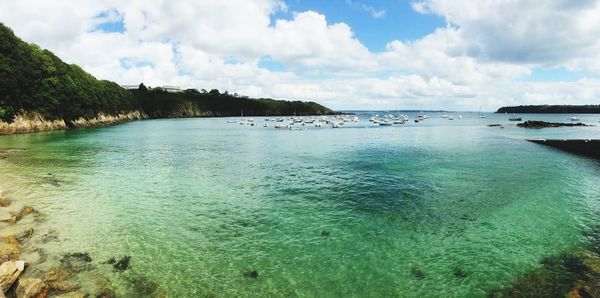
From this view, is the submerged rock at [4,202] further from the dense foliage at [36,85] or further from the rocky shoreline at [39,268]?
the dense foliage at [36,85]

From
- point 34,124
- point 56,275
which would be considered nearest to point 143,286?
point 56,275

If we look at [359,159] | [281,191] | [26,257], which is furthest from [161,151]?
[26,257]

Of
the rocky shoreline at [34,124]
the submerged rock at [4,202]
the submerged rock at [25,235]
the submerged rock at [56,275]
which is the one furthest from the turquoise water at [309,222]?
the rocky shoreline at [34,124]

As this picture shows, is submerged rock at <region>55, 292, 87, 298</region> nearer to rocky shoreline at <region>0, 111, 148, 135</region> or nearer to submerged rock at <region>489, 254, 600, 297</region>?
submerged rock at <region>489, 254, 600, 297</region>

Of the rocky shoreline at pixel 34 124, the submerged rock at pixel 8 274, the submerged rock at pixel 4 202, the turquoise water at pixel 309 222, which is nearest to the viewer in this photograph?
the submerged rock at pixel 8 274

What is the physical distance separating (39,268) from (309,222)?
1330 centimetres

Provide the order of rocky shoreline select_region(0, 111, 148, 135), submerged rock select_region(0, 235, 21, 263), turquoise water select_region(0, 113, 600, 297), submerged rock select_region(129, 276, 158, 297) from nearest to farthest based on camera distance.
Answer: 1. submerged rock select_region(129, 276, 158, 297)
2. turquoise water select_region(0, 113, 600, 297)
3. submerged rock select_region(0, 235, 21, 263)
4. rocky shoreline select_region(0, 111, 148, 135)

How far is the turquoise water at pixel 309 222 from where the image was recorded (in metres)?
14.8

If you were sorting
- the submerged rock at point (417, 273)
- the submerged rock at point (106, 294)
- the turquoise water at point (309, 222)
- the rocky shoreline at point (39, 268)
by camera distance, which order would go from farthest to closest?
the submerged rock at point (417, 273) → the turquoise water at point (309, 222) → the submerged rock at point (106, 294) → the rocky shoreline at point (39, 268)

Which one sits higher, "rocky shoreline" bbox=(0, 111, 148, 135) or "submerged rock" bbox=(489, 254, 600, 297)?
"rocky shoreline" bbox=(0, 111, 148, 135)

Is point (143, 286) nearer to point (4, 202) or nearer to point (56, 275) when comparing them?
point (56, 275)

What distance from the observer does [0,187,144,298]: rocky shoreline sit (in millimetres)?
12797

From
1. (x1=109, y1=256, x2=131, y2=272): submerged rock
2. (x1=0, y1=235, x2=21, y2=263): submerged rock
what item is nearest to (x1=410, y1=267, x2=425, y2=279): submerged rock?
(x1=109, y1=256, x2=131, y2=272): submerged rock

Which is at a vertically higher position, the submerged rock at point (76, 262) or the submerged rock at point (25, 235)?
the submerged rock at point (25, 235)
